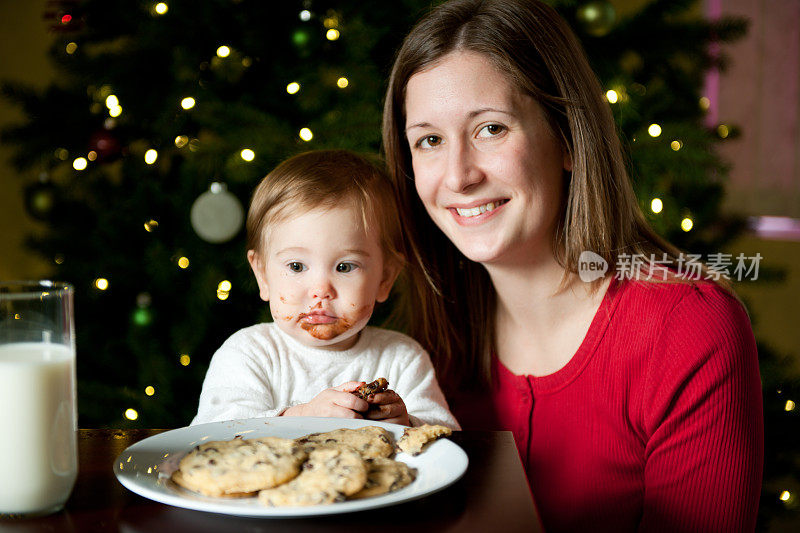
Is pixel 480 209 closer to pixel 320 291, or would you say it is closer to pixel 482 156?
pixel 482 156

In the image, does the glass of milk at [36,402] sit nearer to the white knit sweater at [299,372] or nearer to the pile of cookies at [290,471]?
the pile of cookies at [290,471]

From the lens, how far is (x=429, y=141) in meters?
1.51

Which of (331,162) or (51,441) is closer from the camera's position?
(51,441)

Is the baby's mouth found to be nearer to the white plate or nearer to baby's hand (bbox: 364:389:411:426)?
baby's hand (bbox: 364:389:411:426)

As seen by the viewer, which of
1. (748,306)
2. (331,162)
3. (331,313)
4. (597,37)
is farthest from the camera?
(748,306)

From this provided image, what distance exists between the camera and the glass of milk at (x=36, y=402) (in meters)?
0.70

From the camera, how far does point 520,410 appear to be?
157cm

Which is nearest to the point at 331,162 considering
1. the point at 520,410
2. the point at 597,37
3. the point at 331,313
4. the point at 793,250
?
the point at 331,313

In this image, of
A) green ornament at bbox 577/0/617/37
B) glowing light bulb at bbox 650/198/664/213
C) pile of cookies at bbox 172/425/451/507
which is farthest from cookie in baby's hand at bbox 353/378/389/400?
green ornament at bbox 577/0/617/37

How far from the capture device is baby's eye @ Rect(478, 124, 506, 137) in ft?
4.72

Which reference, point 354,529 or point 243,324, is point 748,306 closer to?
point 243,324

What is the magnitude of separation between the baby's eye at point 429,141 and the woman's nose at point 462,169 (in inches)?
2.5

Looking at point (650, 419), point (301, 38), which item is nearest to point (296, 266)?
point (650, 419)

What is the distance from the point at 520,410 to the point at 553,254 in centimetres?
33
